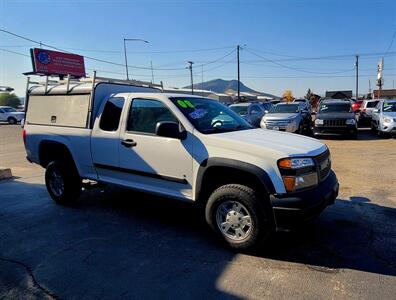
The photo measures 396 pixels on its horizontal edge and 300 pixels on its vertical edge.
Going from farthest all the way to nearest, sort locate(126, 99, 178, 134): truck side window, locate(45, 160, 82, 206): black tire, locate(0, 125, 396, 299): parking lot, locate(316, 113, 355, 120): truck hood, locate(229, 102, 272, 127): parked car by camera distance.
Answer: locate(229, 102, 272, 127): parked car
locate(316, 113, 355, 120): truck hood
locate(45, 160, 82, 206): black tire
locate(126, 99, 178, 134): truck side window
locate(0, 125, 396, 299): parking lot

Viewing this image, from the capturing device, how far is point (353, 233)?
450cm

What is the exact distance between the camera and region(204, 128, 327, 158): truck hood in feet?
12.5

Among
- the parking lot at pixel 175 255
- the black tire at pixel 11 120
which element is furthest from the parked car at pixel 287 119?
the black tire at pixel 11 120

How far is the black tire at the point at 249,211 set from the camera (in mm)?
3826

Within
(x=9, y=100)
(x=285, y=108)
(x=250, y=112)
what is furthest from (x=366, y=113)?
(x=9, y=100)

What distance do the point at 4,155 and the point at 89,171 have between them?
9.79 metres

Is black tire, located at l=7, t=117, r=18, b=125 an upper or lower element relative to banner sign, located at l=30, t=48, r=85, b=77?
lower

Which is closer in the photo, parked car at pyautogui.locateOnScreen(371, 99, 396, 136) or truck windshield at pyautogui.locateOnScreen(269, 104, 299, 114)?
parked car at pyautogui.locateOnScreen(371, 99, 396, 136)

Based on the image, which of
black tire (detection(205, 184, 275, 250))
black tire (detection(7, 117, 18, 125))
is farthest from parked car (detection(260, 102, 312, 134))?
black tire (detection(7, 117, 18, 125))

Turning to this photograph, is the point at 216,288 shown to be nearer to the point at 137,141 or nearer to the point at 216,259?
the point at 216,259

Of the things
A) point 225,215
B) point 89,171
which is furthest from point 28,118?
point 225,215

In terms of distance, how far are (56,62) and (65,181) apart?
42524 mm

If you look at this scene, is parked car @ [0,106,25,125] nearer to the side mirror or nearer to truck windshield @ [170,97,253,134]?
truck windshield @ [170,97,253,134]

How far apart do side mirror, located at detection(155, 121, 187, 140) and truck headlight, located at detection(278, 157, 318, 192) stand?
4.21ft
